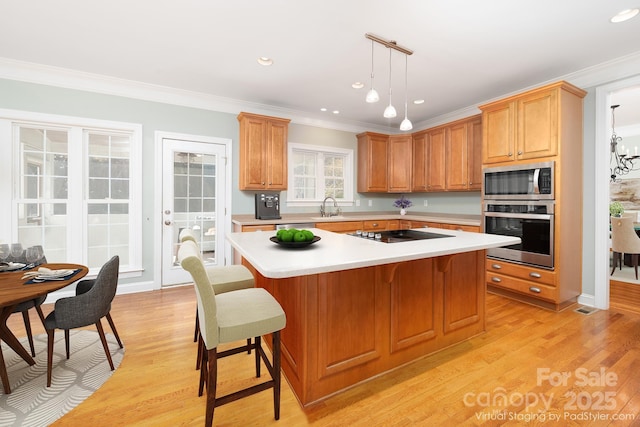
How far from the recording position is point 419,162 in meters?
4.96

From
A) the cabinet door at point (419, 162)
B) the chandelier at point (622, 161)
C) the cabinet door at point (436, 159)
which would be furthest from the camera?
the chandelier at point (622, 161)

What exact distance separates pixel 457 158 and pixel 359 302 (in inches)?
137

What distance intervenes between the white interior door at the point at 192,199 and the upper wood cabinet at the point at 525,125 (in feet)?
12.0

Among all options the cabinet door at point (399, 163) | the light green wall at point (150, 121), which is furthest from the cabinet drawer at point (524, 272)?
the cabinet door at point (399, 163)

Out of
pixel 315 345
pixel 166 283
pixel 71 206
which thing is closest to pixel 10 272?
pixel 71 206

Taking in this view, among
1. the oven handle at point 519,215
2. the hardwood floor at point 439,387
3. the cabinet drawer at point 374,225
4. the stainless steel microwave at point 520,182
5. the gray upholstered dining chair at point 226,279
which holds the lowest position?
the hardwood floor at point 439,387

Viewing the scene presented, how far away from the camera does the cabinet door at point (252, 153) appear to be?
13.1ft

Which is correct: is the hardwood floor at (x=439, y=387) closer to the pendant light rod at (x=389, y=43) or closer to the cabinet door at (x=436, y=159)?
the cabinet door at (x=436, y=159)

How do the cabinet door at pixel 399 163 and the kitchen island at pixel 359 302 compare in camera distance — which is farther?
the cabinet door at pixel 399 163

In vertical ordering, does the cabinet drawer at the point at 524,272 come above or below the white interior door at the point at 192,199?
below

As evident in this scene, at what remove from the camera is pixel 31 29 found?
245 centimetres

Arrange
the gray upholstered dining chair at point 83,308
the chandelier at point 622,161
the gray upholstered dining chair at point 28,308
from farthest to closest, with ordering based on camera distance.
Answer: the chandelier at point 622,161
the gray upholstered dining chair at point 28,308
the gray upholstered dining chair at point 83,308

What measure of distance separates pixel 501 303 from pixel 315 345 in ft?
9.05

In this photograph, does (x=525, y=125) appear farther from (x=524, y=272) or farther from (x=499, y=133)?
(x=524, y=272)
